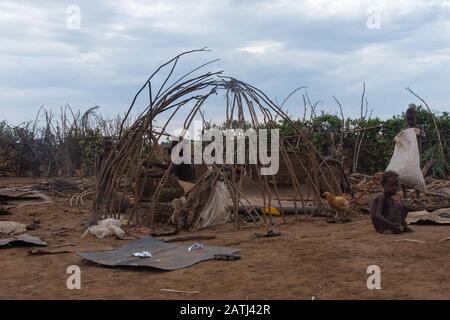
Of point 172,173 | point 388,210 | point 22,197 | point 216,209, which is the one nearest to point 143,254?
point 216,209

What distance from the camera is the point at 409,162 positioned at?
8.09m

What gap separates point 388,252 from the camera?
4883mm

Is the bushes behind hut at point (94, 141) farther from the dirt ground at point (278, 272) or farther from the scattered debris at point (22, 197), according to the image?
the dirt ground at point (278, 272)

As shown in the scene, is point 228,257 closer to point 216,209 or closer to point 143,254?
point 143,254

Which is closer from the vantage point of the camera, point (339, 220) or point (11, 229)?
point (11, 229)

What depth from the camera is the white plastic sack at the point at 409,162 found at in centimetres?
809

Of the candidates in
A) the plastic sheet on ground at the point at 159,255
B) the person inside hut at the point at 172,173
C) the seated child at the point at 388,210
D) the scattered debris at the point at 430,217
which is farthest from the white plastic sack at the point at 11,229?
the scattered debris at the point at 430,217

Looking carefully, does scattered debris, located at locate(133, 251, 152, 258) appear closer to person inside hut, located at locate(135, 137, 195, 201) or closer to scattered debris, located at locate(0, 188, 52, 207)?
person inside hut, located at locate(135, 137, 195, 201)

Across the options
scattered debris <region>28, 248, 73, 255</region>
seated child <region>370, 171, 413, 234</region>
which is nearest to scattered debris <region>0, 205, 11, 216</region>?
scattered debris <region>28, 248, 73, 255</region>

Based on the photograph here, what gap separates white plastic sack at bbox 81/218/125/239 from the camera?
6594mm

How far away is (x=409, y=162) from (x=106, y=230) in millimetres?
4514

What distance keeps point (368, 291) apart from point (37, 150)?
13.4 m
